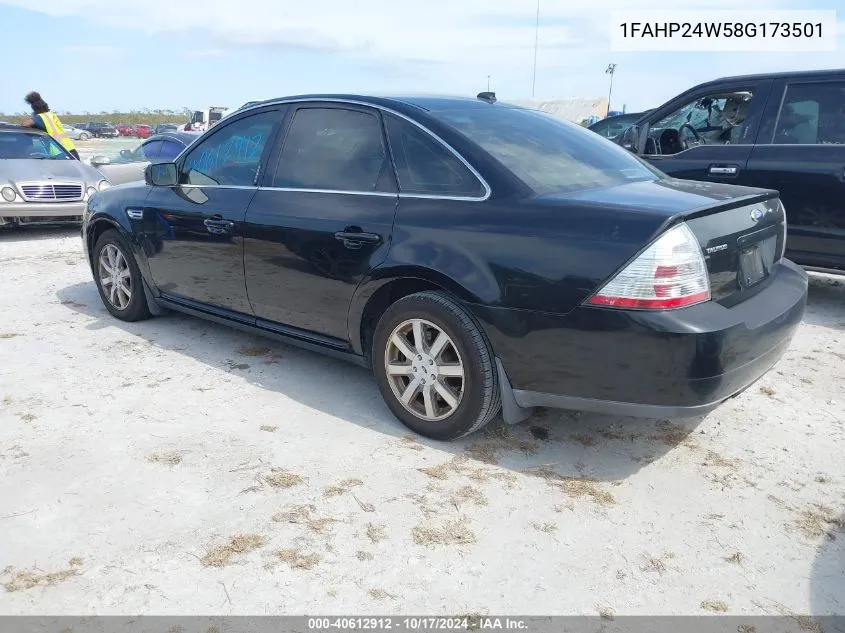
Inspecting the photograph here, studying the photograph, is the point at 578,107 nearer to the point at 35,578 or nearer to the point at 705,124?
the point at 705,124

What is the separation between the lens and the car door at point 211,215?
13.9ft

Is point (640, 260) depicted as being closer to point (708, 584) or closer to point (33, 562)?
point (708, 584)

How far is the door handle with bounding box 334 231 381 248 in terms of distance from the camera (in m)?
3.48

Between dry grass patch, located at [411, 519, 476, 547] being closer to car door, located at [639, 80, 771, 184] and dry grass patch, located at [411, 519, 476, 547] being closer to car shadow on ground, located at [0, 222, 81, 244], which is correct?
car door, located at [639, 80, 771, 184]

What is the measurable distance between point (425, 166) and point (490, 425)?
1347mm

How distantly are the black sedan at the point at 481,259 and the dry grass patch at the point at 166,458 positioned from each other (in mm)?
998

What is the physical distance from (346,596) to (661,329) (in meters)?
1.51

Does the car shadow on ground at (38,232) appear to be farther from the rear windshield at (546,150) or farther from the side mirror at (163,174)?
the rear windshield at (546,150)

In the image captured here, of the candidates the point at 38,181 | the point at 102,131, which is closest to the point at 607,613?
the point at 38,181

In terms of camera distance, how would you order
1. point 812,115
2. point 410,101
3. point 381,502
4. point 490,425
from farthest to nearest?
1. point 812,115
2. point 410,101
3. point 490,425
4. point 381,502

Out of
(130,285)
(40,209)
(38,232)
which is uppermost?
(40,209)

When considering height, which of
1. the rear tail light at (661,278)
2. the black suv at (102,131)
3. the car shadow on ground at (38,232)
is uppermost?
the black suv at (102,131)

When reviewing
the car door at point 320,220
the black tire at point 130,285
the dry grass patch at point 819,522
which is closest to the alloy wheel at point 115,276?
the black tire at point 130,285

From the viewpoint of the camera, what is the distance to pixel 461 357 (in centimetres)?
320
